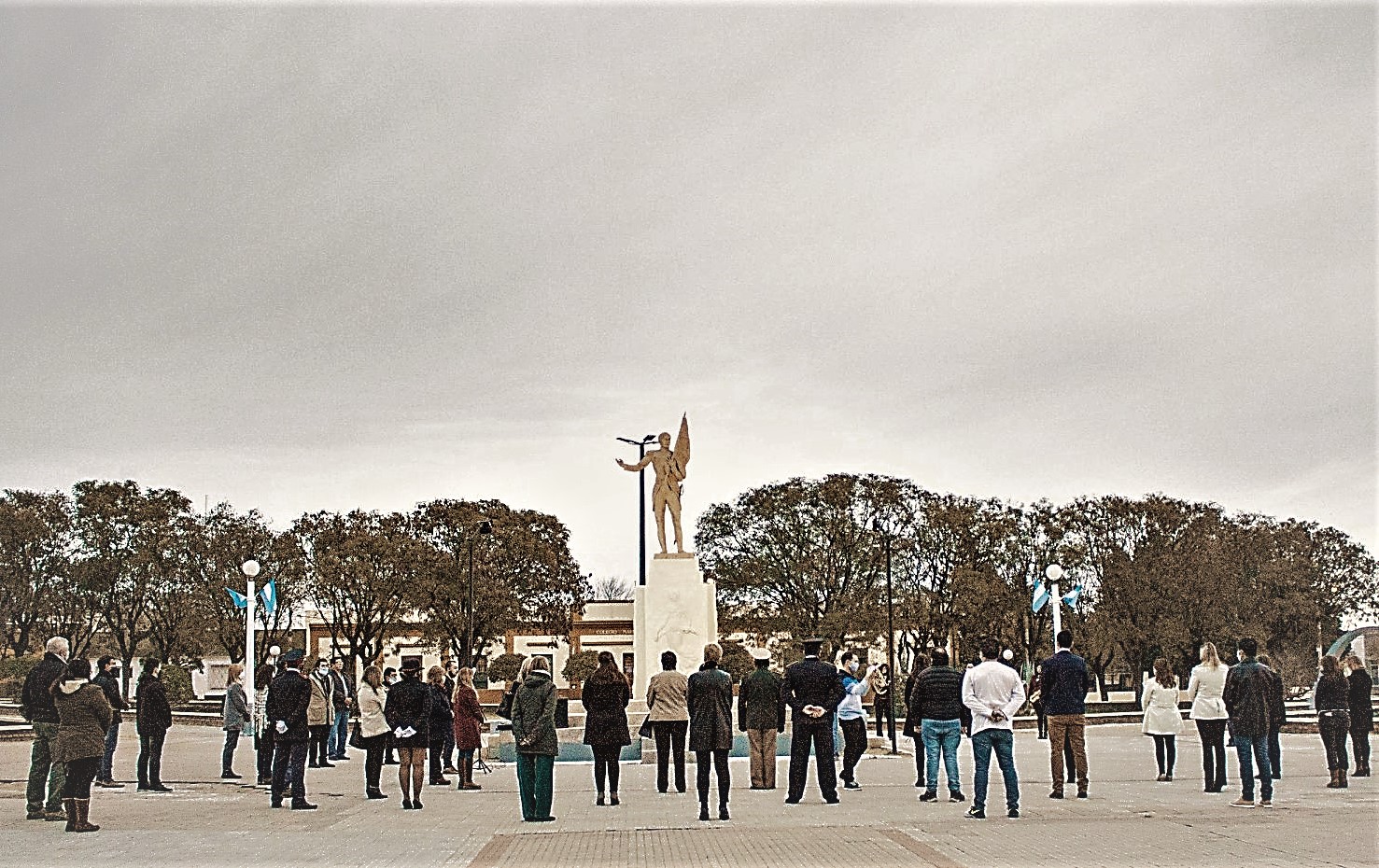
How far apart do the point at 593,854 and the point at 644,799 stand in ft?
15.5

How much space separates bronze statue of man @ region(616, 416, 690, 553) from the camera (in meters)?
30.3

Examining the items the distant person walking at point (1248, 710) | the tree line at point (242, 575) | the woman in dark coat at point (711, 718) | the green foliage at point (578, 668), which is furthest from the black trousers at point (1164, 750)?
the green foliage at point (578, 668)

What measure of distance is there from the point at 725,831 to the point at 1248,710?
18.9ft

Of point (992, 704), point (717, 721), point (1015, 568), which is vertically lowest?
point (717, 721)

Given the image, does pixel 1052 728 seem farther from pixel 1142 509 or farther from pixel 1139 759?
pixel 1142 509

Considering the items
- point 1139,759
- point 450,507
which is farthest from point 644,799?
point 450,507

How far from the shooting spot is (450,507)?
177ft

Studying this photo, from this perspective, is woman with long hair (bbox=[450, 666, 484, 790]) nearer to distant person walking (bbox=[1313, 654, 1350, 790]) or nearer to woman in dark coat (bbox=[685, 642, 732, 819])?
woman in dark coat (bbox=[685, 642, 732, 819])

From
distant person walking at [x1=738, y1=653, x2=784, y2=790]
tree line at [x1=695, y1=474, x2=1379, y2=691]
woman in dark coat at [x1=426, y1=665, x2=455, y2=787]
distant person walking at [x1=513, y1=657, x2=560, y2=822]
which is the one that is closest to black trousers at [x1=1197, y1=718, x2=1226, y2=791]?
distant person walking at [x1=738, y1=653, x2=784, y2=790]

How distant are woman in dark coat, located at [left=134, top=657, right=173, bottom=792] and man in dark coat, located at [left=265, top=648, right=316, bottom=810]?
6.06 ft

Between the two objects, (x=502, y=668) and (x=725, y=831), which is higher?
(x=502, y=668)

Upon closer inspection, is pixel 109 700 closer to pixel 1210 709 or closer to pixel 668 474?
pixel 1210 709

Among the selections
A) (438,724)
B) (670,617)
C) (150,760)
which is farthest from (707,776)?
(670,617)

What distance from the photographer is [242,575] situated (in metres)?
49.9
